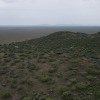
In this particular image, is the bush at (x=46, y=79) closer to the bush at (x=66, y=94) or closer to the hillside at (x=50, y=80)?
the hillside at (x=50, y=80)

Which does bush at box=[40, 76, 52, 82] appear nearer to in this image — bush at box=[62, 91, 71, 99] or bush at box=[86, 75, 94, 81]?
bush at box=[62, 91, 71, 99]

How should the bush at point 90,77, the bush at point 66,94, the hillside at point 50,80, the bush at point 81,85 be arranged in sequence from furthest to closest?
the bush at point 90,77 → the bush at point 81,85 → the hillside at point 50,80 → the bush at point 66,94

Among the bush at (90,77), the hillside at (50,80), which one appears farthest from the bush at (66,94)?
the bush at (90,77)

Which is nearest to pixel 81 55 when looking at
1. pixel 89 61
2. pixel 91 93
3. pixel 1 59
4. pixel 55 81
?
pixel 89 61

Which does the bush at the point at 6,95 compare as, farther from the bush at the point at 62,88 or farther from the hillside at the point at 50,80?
the bush at the point at 62,88

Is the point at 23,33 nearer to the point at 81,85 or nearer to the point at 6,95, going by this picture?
the point at 6,95

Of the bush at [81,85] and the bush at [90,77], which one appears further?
the bush at [90,77]

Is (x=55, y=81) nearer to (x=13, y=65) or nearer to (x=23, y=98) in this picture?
(x=23, y=98)

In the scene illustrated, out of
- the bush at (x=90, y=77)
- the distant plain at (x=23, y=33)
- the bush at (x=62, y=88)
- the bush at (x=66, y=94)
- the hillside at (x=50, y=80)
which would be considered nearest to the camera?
the bush at (x=66, y=94)

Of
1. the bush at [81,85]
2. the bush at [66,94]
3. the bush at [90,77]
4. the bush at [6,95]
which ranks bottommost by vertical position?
the bush at [6,95]

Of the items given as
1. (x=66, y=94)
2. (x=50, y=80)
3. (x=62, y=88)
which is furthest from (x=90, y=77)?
(x=50, y=80)

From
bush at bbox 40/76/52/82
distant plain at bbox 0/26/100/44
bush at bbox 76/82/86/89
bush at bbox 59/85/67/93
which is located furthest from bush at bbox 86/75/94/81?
distant plain at bbox 0/26/100/44

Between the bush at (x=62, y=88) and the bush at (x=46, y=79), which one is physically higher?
the bush at (x=46, y=79)

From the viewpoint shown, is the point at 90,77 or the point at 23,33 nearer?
the point at 90,77
